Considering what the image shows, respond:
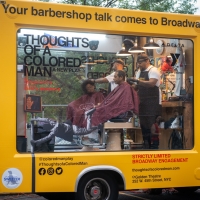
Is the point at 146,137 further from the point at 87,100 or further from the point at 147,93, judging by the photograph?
the point at 87,100

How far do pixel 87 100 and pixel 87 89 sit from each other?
170mm

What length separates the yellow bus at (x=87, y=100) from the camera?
268 inches

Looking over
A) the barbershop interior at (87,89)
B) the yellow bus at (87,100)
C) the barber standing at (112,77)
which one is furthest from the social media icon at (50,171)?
the barber standing at (112,77)

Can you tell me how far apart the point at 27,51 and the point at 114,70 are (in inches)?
55.1

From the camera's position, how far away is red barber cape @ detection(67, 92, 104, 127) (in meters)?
7.16

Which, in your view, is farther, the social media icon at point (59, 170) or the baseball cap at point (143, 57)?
the baseball cap at point (143, 57)

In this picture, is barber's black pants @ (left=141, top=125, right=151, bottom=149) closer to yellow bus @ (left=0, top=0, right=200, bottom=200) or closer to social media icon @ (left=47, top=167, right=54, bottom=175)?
yellow bus @ (left=0, top=0, right=200, bottom=200)

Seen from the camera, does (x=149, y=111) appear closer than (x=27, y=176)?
No

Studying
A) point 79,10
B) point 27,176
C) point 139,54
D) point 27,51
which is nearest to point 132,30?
point 139,54

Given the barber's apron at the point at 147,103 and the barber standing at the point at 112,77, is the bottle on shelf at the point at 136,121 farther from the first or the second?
the barber standing at the point at 112,77

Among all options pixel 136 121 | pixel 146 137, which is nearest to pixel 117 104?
pixel 136 121

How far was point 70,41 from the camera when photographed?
7.16 m

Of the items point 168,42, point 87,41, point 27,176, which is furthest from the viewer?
point 168,42

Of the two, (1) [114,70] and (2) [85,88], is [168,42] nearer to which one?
(1) [114,70]
